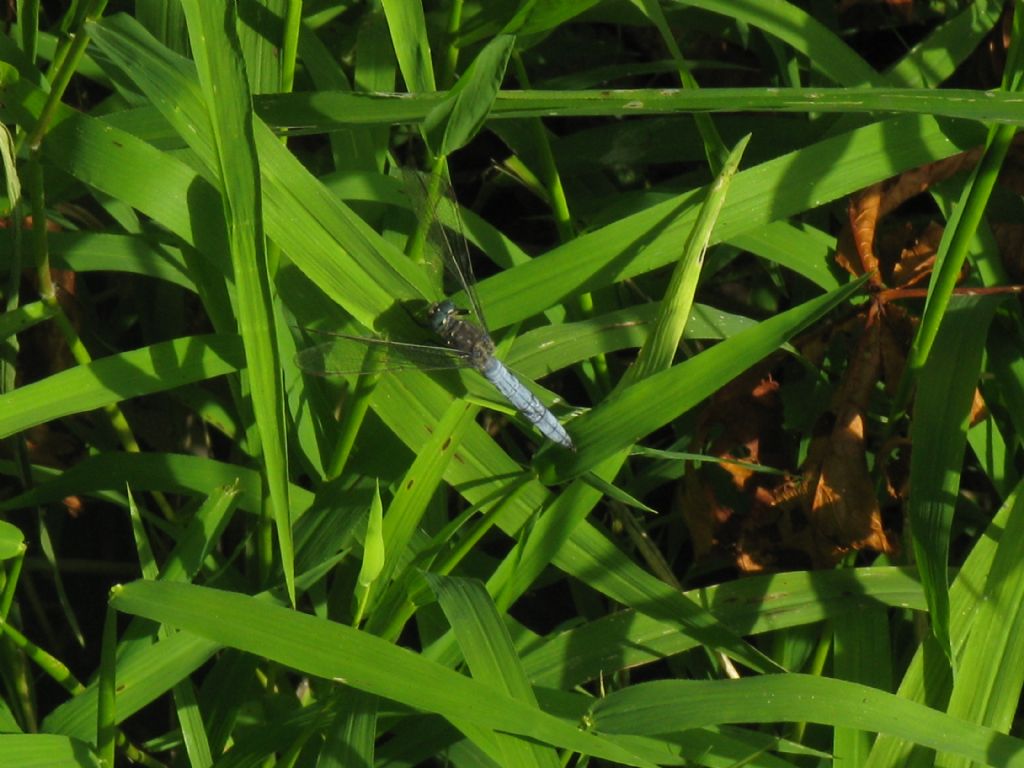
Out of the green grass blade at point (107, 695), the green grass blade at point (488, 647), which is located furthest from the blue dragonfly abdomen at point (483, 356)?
the green grass blade at point (107, 695)

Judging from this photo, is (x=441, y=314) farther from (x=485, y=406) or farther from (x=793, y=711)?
(x=793, y=711)

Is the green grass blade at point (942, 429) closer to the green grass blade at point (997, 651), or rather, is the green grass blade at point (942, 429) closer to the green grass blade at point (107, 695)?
the green grass blade at point (997, 651)

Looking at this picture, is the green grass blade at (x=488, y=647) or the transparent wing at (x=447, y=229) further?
the transparent wing at (x=447, y=229)

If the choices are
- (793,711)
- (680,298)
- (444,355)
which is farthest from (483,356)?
(793,711)

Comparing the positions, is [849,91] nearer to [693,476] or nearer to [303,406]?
[693,476]

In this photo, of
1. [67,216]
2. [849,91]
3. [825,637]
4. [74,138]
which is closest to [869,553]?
[825,637]

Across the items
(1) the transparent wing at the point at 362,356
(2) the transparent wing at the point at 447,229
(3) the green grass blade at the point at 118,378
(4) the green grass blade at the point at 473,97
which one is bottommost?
(3) the green grass blade at the point at 118,378

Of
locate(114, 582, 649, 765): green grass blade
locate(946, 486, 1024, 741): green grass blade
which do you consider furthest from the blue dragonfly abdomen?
locate(946, 486, 1024, 741): green grass blade
